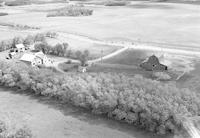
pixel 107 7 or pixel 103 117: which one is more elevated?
pixel 107 7

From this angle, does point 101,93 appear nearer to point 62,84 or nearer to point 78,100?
point 78,100

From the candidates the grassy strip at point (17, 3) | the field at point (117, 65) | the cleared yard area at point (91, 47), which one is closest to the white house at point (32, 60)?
the field at point (117, 65)

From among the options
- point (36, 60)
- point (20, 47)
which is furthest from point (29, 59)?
point (20, 47)

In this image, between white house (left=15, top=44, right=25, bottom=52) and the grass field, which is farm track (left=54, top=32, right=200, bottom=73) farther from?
white house (left=15, top=44, right=25, bottom=52)

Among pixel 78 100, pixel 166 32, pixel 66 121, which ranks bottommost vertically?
pixel 66 121

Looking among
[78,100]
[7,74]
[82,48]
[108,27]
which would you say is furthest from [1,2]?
[78,100]

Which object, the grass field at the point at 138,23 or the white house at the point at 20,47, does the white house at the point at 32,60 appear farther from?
the grass field at the point at 138,23

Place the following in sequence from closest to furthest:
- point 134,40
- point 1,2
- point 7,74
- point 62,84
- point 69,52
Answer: point 62,84 → point 7,74 → point 69,52 → point 134,40 → point 1,2

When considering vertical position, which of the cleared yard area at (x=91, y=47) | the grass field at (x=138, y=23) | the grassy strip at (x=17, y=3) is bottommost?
the cleared yard area at (x=91, y=47)

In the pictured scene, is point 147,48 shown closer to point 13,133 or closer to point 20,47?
point 20,47

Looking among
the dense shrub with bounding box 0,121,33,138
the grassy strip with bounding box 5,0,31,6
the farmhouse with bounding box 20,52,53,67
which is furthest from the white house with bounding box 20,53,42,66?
the grassy strip with bounding box 5,0,31,6
